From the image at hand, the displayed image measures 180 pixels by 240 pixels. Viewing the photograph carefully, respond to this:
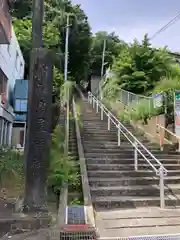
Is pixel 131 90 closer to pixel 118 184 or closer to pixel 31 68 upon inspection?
pixel 118 184

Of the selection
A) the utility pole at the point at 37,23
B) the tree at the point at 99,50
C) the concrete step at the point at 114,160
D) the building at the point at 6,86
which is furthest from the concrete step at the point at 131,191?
the tree at the point at 99,50

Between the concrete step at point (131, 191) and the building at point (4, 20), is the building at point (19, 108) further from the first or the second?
the concrete step at point (131, 191)

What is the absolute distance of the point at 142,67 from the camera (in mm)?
17641

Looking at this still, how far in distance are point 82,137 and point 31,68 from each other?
5697 mm

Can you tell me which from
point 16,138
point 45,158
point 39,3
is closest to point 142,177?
point 45,158

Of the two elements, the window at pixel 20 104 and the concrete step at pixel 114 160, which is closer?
the concrete step at pixel 114 160

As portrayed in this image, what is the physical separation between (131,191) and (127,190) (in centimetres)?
10

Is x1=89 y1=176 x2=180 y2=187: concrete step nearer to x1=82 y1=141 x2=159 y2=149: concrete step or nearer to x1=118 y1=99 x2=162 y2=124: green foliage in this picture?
x1=82 y1=141 x2=159 y2=149: concrete step

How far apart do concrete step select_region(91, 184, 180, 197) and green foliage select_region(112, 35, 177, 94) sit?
10020mm

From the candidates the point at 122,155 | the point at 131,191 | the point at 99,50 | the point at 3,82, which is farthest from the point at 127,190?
the point at 99,50

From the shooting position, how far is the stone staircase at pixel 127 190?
210 inches

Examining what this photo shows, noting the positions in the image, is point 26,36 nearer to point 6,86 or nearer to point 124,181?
point 6,86

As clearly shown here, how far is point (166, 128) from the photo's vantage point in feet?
35.8

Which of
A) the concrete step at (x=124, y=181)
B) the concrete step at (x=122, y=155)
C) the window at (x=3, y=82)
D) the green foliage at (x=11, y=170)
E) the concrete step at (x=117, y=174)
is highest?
the window at (x=3, y=82)
